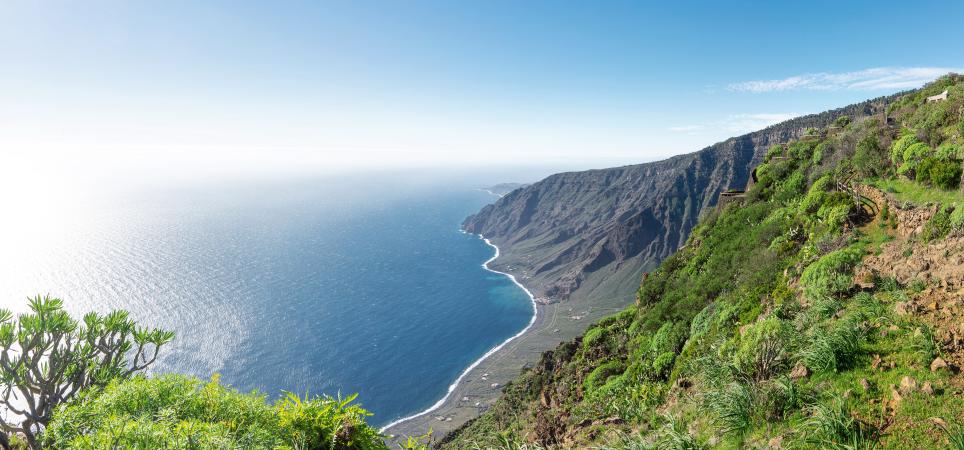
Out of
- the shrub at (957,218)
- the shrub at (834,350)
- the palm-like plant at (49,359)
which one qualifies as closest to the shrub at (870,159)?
the shrub at (957,218)

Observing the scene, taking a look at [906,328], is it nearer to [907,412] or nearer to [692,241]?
[907,412]

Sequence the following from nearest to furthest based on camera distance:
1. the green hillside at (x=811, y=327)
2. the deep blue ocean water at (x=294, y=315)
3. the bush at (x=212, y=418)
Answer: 1. the green hillside at (x=811, y=327)
2. the bush at (x=212, y=418)
3. the deep blue ocean water at (x=294, y=315)

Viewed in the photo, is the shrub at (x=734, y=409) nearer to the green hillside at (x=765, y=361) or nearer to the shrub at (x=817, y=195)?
the green hillside at (x=765, y=361)

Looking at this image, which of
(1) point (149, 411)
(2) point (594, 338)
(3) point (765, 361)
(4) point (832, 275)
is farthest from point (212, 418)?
(2) point (594, 338)

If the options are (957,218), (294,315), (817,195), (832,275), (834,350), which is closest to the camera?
(834,350)

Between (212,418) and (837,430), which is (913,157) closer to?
(837,430)

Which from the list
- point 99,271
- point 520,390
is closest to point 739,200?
point 520,390

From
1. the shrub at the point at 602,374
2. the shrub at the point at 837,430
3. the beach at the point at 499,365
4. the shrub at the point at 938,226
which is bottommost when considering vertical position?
the beach at the point at 499,365
